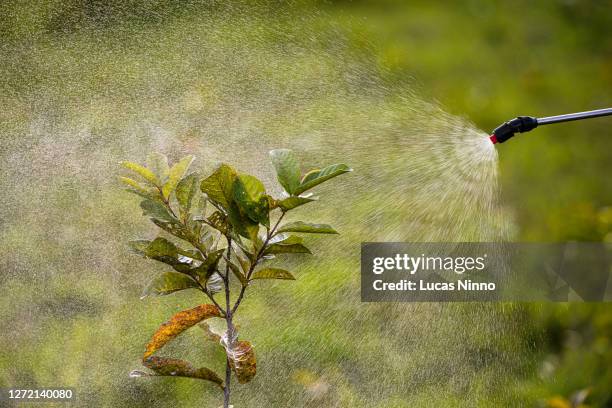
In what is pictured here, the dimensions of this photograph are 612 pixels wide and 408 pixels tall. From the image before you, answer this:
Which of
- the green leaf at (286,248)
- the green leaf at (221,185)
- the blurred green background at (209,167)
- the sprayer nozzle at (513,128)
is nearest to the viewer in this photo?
the green leaf at (221,185)

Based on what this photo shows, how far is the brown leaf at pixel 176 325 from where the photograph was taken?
129 centimetres

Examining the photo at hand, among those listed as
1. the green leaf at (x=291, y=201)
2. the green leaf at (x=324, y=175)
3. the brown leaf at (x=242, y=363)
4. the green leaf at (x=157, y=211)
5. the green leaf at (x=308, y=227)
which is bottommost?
the brown leaf at (x=242, y=363)

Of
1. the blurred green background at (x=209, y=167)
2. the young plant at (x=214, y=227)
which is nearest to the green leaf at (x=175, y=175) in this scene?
the young plant at (x=214, y=227)

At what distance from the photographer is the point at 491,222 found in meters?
3.31

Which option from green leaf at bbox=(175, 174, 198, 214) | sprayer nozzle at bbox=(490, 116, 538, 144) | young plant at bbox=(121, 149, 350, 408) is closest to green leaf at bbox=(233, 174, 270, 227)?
young plant at bbox=(121, 149, 350, 408)

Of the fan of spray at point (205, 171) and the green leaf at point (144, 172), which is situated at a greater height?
the green leaf at point (144, 172)

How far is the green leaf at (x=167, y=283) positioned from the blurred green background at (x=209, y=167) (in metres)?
0.76

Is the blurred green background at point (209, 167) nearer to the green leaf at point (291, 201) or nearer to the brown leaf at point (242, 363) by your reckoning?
the brown leaf at point (242, 363)

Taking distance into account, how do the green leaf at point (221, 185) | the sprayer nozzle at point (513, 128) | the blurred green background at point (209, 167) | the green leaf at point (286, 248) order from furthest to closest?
1. the blurred green background at point (209, 167)
2. the sprayer nozzle at point (513, 128)
3. the green leaf at point (286, 248)
4. the green leaf at point (221, 185)

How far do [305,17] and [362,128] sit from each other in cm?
119

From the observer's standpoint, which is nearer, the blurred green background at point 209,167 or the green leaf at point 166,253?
the green leaf at point 166,253

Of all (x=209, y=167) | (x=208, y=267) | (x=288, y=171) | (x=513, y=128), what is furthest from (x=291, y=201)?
(x=209, y=167)

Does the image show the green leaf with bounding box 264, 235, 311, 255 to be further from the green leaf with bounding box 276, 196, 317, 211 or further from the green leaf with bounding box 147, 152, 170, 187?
the green leaf with bounding box 147, 152, 170, 187

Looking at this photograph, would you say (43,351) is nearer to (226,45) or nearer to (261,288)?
(261,288)
